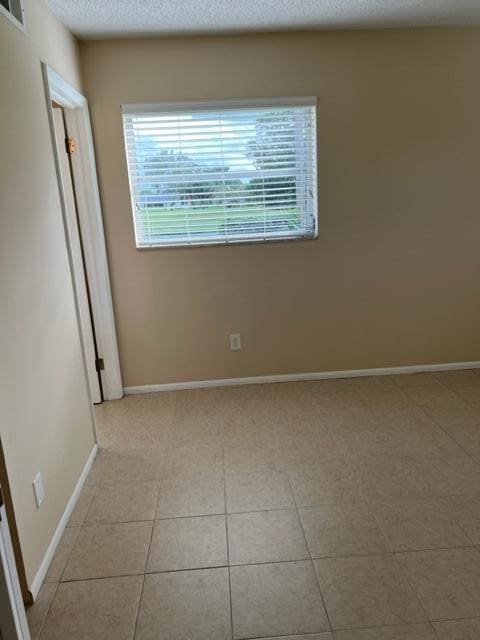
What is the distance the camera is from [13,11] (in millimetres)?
1928

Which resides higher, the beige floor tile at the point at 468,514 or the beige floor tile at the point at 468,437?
the beige floor tile at the point at 468,437

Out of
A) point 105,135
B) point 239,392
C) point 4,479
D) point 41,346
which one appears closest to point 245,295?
point 239,392

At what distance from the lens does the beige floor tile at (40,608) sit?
161cm

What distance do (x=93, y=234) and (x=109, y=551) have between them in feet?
6.74

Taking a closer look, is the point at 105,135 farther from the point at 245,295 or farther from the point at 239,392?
the point at 239,392

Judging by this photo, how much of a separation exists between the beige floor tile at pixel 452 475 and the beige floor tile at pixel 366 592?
573 mm

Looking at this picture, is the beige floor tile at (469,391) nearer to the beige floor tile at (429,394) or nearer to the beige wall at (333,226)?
the beige floor tile at (429,394)

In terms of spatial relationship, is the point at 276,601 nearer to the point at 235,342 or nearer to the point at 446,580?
the point at 446,580

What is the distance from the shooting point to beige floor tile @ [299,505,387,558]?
1.88 m

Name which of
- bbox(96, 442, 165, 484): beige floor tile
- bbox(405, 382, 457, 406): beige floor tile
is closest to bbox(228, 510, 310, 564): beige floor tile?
bbox(96, 442, 165, 484): beige floor tile

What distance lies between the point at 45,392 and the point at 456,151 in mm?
3136

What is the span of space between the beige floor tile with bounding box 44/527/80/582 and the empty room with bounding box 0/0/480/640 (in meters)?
0.01

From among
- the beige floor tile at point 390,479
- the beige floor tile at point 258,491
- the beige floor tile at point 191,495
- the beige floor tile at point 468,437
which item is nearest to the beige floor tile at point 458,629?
the beige floor tile at point 390,479

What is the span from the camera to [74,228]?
313 cm
